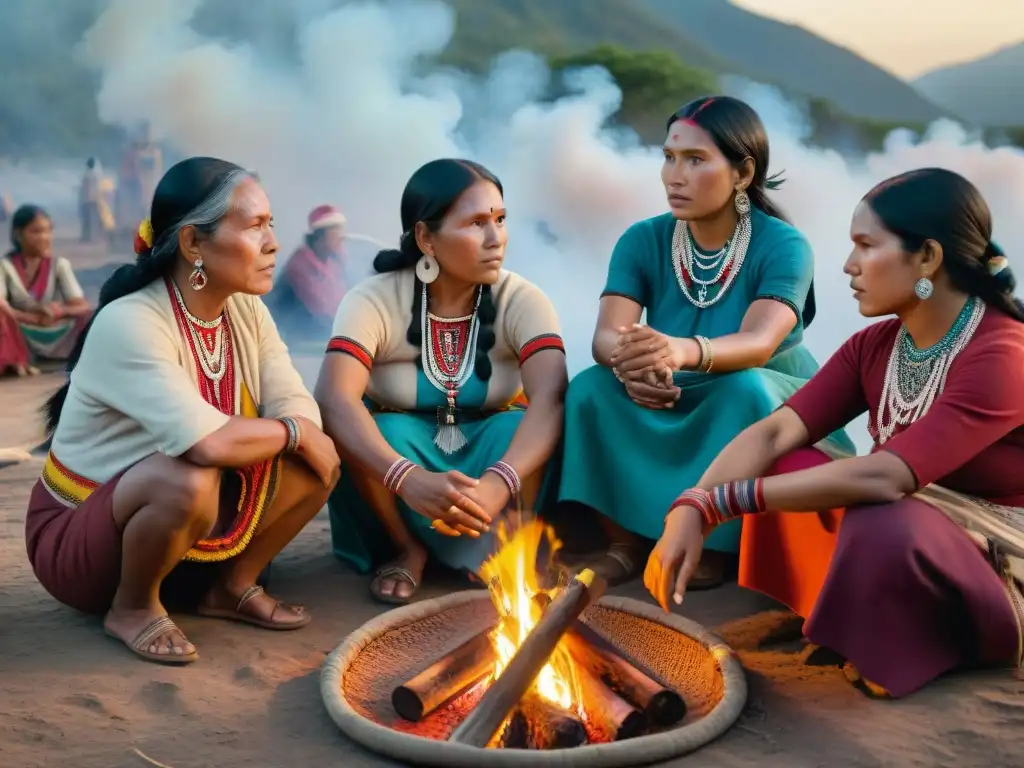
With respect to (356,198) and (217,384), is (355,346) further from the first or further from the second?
(356,198)

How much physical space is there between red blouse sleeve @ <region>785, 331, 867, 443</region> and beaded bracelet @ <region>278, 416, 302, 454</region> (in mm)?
1476

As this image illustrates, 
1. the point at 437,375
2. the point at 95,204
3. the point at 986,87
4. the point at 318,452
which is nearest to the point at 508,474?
the point at 437,375

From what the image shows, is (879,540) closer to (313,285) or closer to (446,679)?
(446,679)

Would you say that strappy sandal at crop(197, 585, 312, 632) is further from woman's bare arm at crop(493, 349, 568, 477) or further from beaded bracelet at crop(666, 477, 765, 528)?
beaded bracelet at crop(666, 477, 765, 528)

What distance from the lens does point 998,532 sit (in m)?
2.84

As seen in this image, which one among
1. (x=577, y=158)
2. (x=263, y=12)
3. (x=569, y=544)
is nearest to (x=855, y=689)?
(x=569, y=544)

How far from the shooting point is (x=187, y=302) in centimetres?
338

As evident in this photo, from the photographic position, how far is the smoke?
1035 centimetres

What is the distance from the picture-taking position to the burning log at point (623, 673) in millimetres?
2686

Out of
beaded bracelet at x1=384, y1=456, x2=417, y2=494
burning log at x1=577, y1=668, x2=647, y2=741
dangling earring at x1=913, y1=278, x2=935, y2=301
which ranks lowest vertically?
burning log at x1=577, y1=668, x2=647, y2=741

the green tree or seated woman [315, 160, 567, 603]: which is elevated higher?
the green tree

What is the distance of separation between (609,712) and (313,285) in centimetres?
854

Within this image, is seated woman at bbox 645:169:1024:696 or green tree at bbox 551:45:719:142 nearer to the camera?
seated woman at bbox 645:169:1024:696

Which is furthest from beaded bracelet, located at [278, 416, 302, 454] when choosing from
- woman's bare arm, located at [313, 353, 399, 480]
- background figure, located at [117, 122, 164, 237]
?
background figure, located at [117, 122, 164, 237]
